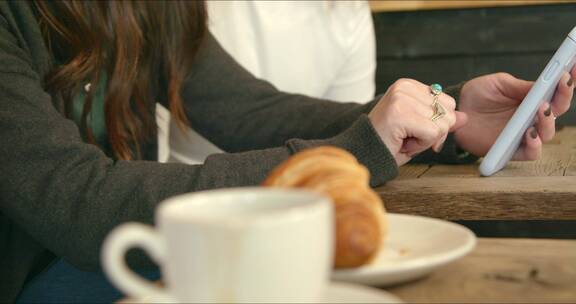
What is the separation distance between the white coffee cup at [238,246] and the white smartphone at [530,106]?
0.61m

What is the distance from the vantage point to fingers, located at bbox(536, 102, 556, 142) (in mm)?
1091

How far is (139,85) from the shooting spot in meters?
1.44

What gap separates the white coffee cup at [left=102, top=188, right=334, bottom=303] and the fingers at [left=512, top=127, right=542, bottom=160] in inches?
26.8

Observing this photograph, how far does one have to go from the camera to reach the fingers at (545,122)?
109 centimetres

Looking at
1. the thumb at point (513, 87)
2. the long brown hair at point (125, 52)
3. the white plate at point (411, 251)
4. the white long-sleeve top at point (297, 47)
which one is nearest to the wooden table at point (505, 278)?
the white plate at point (411, 251)

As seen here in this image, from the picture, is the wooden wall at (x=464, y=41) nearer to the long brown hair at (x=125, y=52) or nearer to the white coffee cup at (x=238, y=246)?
the long brown hair at (x=125, y=52)

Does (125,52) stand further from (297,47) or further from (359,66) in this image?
(359,66)

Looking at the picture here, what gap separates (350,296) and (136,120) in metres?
0.95

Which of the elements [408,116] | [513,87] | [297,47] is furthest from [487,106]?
[297,47]

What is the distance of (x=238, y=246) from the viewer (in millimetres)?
445

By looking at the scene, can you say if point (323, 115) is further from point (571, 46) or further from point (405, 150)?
point (571, 46)

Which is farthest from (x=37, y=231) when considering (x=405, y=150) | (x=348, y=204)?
(x=348, y=204)

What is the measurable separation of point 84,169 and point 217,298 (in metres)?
0.58

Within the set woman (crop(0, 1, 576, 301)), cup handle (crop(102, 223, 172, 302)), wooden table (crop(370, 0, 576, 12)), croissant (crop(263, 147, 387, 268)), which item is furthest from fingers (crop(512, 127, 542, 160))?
wooden table (crop(370, 0, 576, 12))
